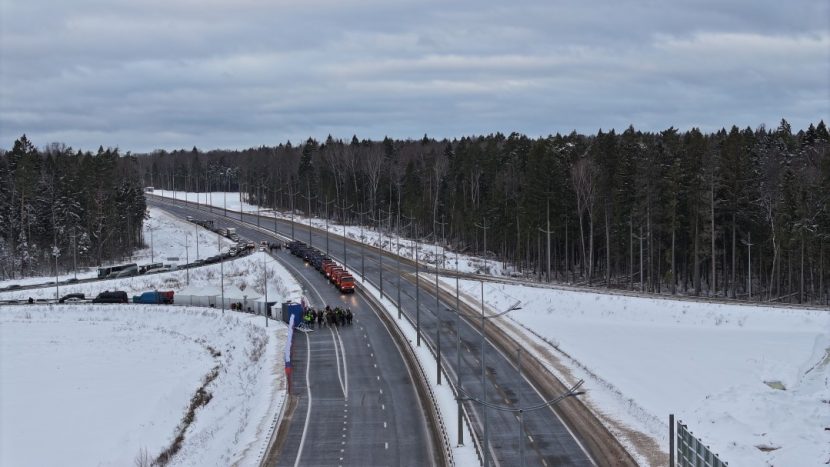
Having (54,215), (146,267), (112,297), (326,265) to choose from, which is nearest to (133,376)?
(112,297)

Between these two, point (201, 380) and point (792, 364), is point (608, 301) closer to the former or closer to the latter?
point (792, 364)

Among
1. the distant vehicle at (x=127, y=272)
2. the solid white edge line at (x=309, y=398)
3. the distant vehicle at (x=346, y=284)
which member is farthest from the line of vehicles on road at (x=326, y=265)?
the distant vehicle at (x=127, y=272)

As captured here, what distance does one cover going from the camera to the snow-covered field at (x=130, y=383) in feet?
164

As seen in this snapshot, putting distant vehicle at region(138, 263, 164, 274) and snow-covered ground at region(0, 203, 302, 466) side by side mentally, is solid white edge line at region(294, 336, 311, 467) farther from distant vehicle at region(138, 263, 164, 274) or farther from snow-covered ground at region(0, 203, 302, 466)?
distant vehicle at region(138, 263, 164, 274)

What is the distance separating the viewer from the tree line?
119375 mm

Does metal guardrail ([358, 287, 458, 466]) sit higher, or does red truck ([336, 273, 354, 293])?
red truck ([336, 273, 354, 293])

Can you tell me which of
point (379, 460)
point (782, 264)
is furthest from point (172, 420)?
point (782, 264)

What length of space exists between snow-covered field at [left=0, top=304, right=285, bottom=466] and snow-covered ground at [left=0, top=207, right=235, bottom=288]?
27.0 meters

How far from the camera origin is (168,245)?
152625 millimetres

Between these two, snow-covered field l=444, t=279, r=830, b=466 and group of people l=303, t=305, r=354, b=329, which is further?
group of people l=303, t=305, r=354, b=329

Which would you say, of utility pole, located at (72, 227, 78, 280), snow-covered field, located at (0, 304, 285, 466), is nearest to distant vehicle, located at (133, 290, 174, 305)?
snow-covered field, located at (0, 304, 285, 466)

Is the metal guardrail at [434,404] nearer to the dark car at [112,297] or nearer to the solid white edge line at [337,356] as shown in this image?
the solid white edge line at [337,356]

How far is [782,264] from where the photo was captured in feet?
323

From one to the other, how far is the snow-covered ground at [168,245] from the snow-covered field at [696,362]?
5854cm
